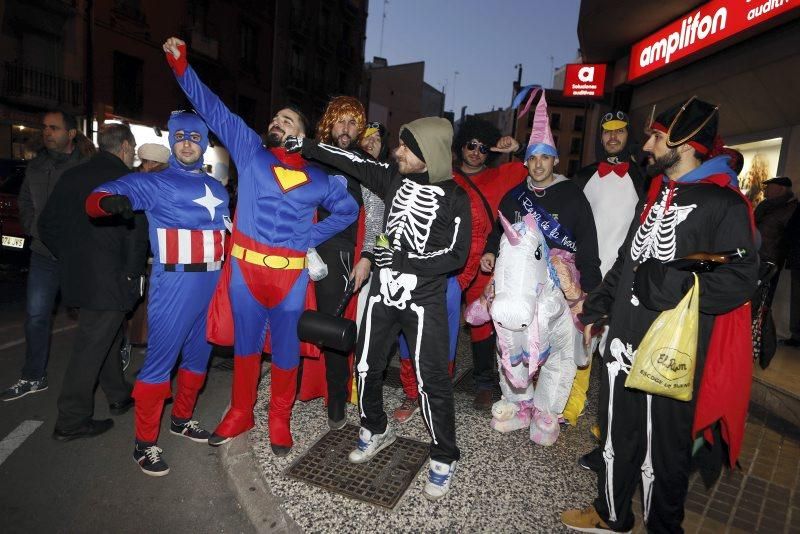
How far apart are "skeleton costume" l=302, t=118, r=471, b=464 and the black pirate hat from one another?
1173 millimetres

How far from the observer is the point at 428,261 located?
3.00 metres

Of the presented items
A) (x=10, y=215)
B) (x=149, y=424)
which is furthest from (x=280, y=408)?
(x=10, y=215)

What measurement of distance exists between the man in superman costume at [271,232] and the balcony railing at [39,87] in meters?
15.9

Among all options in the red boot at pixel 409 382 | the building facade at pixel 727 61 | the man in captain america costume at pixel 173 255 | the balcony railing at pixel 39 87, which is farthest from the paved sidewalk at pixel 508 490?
the balcony railing at pixel 39 87

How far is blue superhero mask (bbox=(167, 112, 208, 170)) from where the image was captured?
10.5ft

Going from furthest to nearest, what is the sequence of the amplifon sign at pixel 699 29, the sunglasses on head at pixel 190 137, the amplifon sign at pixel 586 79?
1. the amplifon sign at pixel 586 79
2. the amplifon sign at pixel 699 29
3. the sunglasses on head at pixel 190 137

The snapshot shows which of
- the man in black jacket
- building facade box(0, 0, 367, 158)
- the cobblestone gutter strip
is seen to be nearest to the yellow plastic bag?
the cobblestone gutter strip

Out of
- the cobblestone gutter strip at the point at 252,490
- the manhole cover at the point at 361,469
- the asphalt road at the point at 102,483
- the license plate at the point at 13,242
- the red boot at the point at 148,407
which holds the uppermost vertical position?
the license plate at the point at 13,242

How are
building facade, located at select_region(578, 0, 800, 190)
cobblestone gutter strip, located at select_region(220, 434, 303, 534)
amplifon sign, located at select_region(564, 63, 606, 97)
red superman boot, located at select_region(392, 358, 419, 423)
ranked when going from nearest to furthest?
cobblestone gutter strip, located at select_region(220, 434, 303, 534), red superman boot, located at select_region(392, 358, 419, 423), building facade, located at select_region(578, 0, 800, 190), amplifon sign, located at select_region(564, 63, 606, 97)

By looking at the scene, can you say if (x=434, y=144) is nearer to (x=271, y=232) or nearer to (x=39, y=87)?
(x=271, y=232)

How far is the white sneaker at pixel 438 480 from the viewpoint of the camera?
3021mm

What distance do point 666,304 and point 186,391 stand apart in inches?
125

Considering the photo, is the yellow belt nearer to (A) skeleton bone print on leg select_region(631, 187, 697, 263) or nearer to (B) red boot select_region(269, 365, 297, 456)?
(B) red boot select_region(269, 365, 297, 456)

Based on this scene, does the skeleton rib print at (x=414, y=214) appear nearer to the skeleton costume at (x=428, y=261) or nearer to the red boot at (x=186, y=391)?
the skeleton costume at (x=428, y=261)
